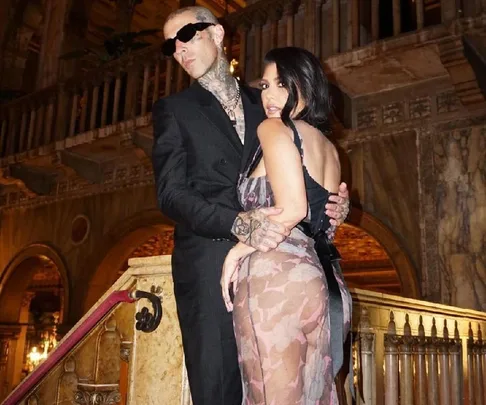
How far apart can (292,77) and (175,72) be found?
6027 millimetres

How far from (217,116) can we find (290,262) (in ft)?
2.33

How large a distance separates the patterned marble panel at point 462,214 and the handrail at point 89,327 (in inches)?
151

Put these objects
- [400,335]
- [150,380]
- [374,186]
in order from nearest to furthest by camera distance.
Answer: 1. [150,380]
2. [400,335]
3. [374,186]

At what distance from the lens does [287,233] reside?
61.9 inches

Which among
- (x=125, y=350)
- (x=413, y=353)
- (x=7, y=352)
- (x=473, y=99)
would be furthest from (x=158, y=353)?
(x=7, y=352)

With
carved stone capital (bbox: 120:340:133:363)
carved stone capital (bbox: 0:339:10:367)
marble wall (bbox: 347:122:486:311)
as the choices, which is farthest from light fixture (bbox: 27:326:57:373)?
carved stone capital (bbox: 120:340:133:363)

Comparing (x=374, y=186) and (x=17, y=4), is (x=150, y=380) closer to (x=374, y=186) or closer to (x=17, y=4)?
(x=374, y=186)

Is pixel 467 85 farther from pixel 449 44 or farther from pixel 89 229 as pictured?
pixel 89 229

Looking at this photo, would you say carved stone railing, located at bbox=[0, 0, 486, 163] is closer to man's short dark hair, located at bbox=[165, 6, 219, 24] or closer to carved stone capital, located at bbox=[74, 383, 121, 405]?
man's short dark hair, located at bbox=[165, 6, 219, 24]

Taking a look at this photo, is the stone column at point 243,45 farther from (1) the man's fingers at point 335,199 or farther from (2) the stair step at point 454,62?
(1) the man's fingers at point 335,199

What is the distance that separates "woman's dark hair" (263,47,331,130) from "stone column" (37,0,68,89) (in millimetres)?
8431

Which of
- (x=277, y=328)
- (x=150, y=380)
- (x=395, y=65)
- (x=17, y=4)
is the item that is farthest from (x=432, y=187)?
(x=17, y=4)

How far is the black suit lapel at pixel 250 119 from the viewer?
1.78 meters

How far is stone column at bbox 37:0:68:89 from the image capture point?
9.55 meters
